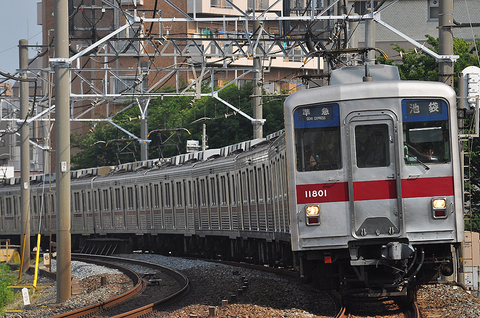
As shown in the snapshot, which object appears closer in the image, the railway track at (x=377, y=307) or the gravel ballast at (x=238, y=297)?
the railway track at (x=377, y=307)

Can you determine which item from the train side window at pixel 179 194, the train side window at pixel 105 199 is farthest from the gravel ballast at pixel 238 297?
the train side window at pixel 105 199

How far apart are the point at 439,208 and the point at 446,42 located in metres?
4.12

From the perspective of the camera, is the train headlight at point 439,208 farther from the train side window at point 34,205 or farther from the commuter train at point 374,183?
the train side window at point 34,205

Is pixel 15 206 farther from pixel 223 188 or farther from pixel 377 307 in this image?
pixel 377 307

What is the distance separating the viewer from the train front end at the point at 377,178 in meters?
9.71

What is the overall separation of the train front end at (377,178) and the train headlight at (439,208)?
0.01 m

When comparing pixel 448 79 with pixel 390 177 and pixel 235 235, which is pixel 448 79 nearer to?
pixel 390 177

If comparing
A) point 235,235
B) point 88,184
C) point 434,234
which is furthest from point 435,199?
point 88,184

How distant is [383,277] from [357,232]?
0.75 meters

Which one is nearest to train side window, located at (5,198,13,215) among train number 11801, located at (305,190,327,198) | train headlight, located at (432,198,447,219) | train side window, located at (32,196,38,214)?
train side window, located at (32,196,38,214)

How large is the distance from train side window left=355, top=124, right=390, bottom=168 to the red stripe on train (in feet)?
0.83

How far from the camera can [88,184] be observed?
31.1 meters

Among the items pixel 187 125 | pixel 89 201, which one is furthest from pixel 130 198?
pixel 187 125

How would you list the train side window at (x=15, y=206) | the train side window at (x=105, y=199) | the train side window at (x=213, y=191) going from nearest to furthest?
the train side window at (x=213, y=191) < the train side window at (x=105, y=199) < the train side window at (x=15, y=206)
